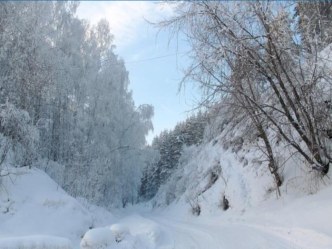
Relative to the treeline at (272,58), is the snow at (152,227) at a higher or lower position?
lower

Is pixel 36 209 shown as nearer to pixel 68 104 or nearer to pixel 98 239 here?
pixel 98 239

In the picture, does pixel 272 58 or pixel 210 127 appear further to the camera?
pixel 210 127

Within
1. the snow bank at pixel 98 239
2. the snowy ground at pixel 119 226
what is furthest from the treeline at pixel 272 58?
the snow bank at pixel 98 239

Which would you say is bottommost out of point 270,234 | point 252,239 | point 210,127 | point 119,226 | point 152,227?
point 252,239

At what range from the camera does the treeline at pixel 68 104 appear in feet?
60.3

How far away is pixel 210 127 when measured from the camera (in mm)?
15023

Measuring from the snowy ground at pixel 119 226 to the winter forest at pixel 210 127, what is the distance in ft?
0.18

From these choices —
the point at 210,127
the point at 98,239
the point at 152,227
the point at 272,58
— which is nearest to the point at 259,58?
the point at 272,58

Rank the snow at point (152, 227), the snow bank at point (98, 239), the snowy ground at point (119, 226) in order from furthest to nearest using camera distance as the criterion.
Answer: the snow bank at point (98, 239) → the snow at point (152, 227) → the snowy ground at point (119, 226)

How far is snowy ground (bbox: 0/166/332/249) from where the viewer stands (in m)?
9.80

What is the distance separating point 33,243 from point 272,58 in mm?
7368

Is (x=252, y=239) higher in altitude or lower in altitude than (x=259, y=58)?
lower

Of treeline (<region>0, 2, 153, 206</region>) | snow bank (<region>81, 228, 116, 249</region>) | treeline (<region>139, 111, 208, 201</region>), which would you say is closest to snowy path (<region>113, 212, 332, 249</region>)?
snow bank (<region>81, 228, 116, 249</region>)

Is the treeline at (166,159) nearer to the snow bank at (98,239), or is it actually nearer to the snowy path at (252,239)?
the snowy path at (252,239)
